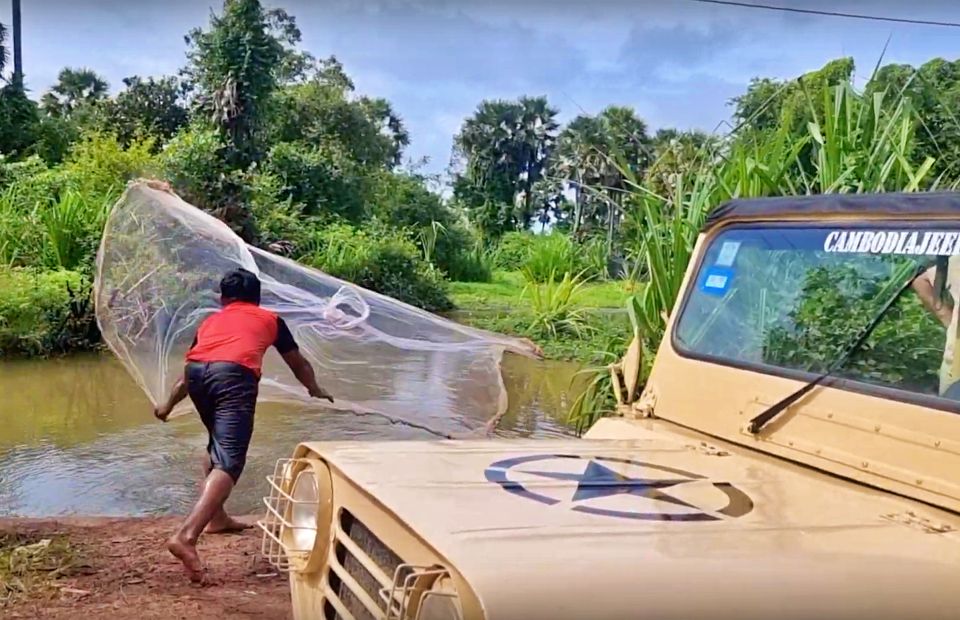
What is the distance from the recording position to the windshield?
8.00ft

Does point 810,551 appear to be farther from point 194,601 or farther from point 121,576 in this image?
point 121,576

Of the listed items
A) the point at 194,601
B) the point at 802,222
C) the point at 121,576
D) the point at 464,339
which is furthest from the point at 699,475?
the point at 464,339

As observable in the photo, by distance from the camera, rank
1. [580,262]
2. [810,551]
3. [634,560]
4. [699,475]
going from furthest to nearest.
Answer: [580,262], [699,475], [810,551], [634,560]

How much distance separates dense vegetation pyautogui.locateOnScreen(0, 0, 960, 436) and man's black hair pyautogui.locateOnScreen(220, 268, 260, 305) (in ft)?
6.91

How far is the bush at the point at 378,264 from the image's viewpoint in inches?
819

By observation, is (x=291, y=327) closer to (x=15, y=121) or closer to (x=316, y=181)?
(x=316, y=181)

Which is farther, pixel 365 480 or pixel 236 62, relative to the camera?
pixel 236 62

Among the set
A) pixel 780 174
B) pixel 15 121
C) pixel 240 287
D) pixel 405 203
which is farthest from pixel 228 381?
pixel 405 203

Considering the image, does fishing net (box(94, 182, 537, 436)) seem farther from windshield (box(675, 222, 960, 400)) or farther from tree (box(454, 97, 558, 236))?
tree (box(454, 97, 558, 236))

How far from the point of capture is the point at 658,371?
→ 10.5 feet

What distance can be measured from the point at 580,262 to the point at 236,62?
8.04m

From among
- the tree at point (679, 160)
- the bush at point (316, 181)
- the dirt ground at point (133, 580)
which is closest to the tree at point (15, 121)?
the bush at point (316, 181)

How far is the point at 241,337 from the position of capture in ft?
16.4

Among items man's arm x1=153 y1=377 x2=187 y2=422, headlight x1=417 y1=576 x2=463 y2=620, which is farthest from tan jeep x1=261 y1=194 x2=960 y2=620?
man's arm x1=153 y1=377 x2=187 y2=422
